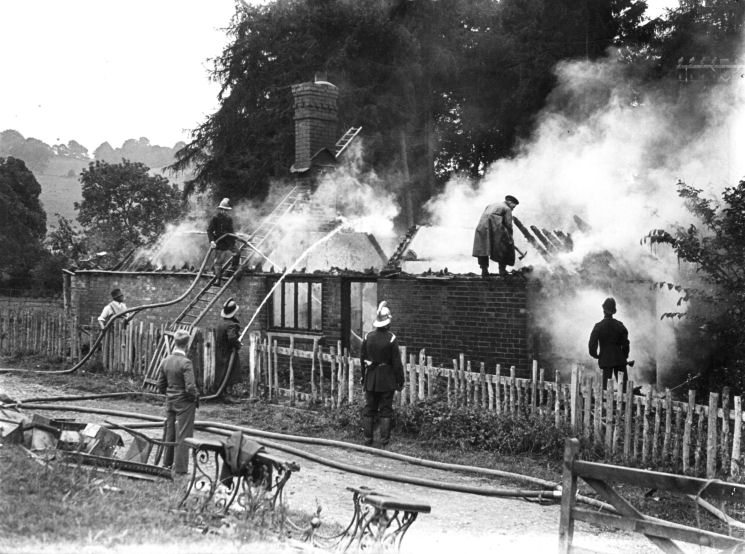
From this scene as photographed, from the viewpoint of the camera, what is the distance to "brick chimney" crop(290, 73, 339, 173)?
1991 centimetres

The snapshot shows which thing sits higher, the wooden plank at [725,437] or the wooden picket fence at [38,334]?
the wooden picket fence at [38,334]

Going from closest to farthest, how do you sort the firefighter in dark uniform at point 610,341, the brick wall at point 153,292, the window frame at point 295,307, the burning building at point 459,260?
the firefighter in dark uniform at point 610,341, the burning building at point 459,260, the window frame at point 295,307, the brick wall at point 153,292

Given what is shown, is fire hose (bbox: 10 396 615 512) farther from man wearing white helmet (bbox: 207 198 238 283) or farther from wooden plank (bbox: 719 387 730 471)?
man wearing white helmet (bbox: 207 198 238 283)

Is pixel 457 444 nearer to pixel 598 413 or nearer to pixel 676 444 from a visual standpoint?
pixel 598 413

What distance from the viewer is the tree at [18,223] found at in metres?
42.2

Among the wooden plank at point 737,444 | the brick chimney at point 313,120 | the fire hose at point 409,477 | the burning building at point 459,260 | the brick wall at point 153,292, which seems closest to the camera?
the fire hose at point 409,477

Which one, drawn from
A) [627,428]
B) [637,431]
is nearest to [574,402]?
[627,428]

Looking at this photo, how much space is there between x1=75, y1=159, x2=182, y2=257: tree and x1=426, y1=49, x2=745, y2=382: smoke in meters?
16.8

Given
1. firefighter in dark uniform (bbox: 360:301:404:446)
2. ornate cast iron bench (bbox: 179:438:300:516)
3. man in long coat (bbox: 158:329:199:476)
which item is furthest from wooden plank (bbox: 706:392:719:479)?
man in long coat (bbox: 158:329:199:476)

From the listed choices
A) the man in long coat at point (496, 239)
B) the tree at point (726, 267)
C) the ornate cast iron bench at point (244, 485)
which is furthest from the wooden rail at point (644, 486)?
the man in long coat at point (496, 239)

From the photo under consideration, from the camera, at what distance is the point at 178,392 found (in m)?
8.88

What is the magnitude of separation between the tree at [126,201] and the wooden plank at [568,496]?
36238 mm

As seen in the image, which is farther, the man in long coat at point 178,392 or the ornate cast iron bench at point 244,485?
the man in long coat at point 178,392

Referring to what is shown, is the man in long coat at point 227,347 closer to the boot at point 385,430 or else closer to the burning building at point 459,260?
the burning building at point 459,260
